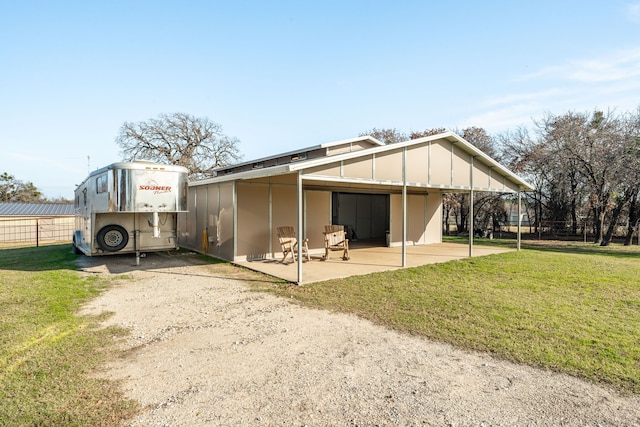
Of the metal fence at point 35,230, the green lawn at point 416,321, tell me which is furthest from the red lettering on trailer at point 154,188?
the metal fence at point 35,230

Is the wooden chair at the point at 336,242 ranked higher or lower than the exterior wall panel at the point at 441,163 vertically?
lower

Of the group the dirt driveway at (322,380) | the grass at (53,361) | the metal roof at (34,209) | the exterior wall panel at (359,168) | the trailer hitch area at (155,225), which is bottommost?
the dirt driveway at (322,380)

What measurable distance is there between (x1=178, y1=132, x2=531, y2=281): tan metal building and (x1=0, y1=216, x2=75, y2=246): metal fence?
1050 cm

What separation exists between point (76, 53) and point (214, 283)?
8017 millimetres

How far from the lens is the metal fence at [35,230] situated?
60.0 ft

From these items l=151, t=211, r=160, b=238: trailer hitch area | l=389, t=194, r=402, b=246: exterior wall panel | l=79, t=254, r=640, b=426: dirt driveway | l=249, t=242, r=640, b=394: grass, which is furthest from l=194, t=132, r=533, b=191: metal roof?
l=389, t=194, r=402, b=246: exterior wall panel

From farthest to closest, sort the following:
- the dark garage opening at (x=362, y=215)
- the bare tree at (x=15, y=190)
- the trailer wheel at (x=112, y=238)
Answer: the bare tree at (x=15, y=190) → the dark garage opening at (x=362, y=215) → the trailer wheel at (x=112, y=238)

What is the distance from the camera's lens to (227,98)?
1382 centimetres

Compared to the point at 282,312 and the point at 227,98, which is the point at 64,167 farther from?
the point at 282,312

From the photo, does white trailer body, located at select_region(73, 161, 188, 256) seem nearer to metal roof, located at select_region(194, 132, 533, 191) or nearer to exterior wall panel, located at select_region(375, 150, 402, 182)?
metal roof, located at select_region(194, 132, 533, 191)

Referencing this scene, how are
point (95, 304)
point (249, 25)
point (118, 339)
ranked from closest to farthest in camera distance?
point (118, 339) → point (95, 304) → point (249, 25)

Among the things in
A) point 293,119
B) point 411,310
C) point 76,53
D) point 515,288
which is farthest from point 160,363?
point 293,119

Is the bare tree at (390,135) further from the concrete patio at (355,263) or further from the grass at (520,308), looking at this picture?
the grass at (520,308)

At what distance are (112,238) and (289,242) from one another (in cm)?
464
